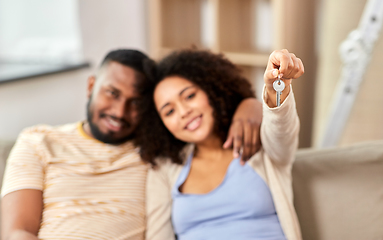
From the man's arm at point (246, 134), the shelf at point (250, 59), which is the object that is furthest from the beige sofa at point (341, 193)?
the shelf at point (250, 59)

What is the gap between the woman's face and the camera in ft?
3.64

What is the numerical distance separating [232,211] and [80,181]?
0.43 metres

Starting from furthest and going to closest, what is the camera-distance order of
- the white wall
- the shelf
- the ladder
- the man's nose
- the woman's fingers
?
1. the shelf
2. the white wall
3. the ladder
4. the man's nose
5. the woman's fingers

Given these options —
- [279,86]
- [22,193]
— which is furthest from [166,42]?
[279,86]

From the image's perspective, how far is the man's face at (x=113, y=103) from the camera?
117cm

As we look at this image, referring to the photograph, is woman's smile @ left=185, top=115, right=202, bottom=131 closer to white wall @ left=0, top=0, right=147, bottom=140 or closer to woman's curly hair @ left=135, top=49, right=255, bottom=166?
woman's curly hair @ left=135, top=49, right=255, bottom=166

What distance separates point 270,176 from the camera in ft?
3.56

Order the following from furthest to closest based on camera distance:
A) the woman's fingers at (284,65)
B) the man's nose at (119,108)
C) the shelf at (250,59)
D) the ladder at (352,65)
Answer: the shelf at (250,59) → the ladder at (352,65) → the man's nose at (119,108) → the woman's fingers at (284,65)

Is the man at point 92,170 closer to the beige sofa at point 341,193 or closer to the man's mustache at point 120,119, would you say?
the man's mustache at point 120,119

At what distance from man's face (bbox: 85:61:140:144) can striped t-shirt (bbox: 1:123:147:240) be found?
0.05m

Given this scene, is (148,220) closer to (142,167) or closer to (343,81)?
(142,167)

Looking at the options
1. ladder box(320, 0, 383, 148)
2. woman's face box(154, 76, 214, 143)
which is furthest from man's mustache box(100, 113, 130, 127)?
ladder box(320, 0, 383, 148)

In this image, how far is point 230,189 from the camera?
1.09 meters

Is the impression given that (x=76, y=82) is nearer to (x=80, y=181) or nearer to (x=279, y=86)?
(x=80, y=181)
